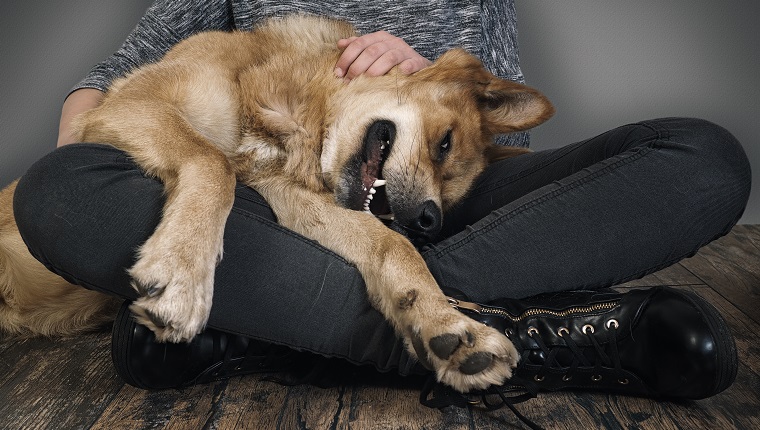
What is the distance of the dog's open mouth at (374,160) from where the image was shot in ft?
7.33

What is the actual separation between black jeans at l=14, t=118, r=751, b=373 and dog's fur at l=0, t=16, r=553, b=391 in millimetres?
129

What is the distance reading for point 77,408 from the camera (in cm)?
168

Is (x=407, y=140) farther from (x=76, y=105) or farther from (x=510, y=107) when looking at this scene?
(x=76, y=105)

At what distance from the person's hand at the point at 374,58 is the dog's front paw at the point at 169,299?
3.44 ft

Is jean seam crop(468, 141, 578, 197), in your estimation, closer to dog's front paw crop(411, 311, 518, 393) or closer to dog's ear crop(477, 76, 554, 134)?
dog's ear crop(477, 76, 554, 134)

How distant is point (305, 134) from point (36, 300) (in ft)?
3.34

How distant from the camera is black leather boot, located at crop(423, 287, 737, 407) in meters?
1.62

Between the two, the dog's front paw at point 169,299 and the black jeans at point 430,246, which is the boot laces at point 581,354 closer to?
the black jeans at point 430,246

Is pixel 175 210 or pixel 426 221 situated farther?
pixel 426 221

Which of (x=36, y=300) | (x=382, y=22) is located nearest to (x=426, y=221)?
(x=382, y=22)

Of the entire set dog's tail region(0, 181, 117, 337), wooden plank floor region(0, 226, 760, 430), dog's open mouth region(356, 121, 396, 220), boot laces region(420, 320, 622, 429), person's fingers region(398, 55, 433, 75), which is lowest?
dog's tail region(0, 181, 117, 337)

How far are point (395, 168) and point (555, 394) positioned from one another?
2.84ft

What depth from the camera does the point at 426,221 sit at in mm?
2213

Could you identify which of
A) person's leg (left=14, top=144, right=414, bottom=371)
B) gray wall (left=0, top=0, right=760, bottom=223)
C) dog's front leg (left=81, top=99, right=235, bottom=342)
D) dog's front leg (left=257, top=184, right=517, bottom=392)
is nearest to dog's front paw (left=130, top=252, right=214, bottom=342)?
dog's front leg (left=81, top=99, right=235, bottom=342)
